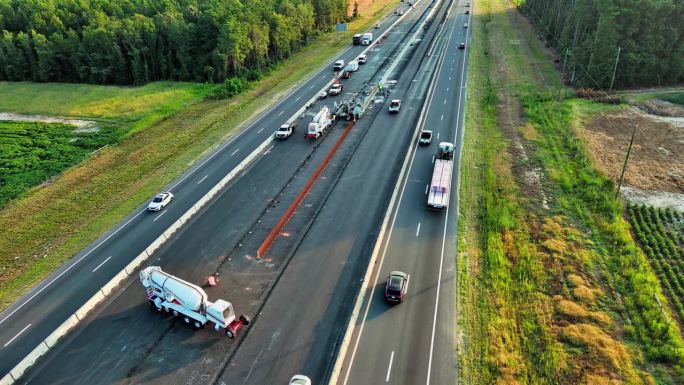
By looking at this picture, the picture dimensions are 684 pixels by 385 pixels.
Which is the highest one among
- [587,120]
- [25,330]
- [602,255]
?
[587,120]

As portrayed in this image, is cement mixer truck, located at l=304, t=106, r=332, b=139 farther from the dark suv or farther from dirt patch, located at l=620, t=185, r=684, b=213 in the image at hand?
dirt patch, located at l=620, t=185, r=684, b=213

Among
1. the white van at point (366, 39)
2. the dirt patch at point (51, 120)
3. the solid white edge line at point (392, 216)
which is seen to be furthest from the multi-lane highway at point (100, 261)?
the white van at point (366, 39)

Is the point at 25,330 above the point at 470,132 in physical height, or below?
below

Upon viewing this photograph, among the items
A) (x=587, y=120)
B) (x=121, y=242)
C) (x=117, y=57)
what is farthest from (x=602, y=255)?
(x=117, y=57)

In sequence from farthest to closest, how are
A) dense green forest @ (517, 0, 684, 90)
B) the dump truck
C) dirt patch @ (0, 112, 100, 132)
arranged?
dense green forest @ (517, 0, 684, 90) → dirt patch @ (0, 112, 100, 132) → the dump truck

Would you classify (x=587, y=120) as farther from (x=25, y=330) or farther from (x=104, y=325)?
(x=25, y=330)

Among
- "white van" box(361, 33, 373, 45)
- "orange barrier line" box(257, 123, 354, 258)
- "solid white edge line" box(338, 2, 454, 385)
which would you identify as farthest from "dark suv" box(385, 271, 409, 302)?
"white van" box(361, 33, 373, 45)

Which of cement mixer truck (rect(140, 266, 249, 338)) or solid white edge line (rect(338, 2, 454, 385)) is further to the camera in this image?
cement mixer truck (rect(140, 266, 249, 338))
